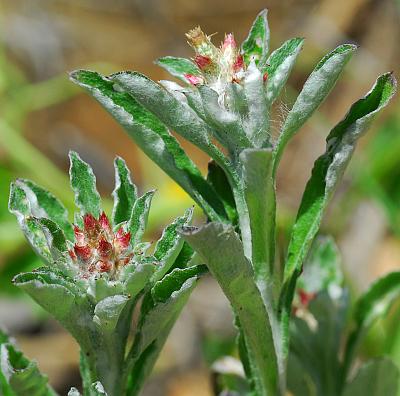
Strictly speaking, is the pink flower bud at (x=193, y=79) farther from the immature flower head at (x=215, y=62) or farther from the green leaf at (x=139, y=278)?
the green leaf at (x=139, y=278)

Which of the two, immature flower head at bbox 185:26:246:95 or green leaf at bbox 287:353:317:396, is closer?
immature flower head at bbox 185:26:246:95

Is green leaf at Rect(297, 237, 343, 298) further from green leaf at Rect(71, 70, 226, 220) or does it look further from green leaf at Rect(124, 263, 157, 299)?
green leaf at Rect(124, 263, 157, 299)

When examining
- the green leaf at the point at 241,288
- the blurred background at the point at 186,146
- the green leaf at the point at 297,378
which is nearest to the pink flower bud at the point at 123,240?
the green leaf at the point at 241,288

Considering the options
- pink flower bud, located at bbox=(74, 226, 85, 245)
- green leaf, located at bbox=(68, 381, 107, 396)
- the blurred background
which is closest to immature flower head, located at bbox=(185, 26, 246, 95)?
the blurred background

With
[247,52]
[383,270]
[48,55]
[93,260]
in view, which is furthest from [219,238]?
[48,55]

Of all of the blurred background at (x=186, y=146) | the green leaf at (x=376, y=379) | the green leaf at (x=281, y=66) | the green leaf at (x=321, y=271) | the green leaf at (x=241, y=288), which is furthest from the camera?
the blurred background at (x=186, y=146)

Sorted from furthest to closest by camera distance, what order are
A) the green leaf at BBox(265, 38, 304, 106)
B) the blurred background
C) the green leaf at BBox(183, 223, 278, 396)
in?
1. the blurred background
2. the green leaf at BBox(265, 38, 304, 106)
3. the green leaf at BBox(183, 223, 278, 396)

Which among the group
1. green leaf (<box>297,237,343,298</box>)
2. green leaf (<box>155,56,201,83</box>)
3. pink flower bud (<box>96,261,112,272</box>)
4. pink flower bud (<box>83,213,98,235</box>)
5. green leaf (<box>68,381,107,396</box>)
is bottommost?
green leaf (<box>68,381,107,396</box>)
